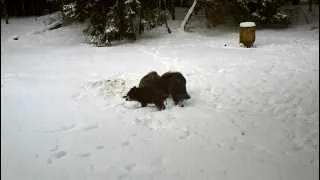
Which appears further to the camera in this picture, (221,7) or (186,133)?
(221,7)

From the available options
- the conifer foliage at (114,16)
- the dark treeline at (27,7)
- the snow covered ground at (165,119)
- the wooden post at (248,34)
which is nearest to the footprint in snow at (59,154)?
the snow covered ground at (165,119)

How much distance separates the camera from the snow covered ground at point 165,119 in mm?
4677

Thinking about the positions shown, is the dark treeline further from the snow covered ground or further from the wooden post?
the wooden post

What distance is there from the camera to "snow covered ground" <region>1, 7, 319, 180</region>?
468cm

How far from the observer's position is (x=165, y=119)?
6.05 m

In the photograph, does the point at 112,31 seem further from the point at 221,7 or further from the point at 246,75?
the point at 246,75

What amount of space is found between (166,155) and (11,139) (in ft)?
6.67

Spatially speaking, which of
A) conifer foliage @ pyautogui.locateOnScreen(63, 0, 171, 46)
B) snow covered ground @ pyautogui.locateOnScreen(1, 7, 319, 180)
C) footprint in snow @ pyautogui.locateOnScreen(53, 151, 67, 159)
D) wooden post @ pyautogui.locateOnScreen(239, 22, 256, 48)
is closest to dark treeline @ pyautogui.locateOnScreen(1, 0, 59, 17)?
conifer foliage @ pyautogui.locateOnScreen(63, 0, 171, 46)

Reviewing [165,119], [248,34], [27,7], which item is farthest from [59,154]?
[27,7]

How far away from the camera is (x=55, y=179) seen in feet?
14.6

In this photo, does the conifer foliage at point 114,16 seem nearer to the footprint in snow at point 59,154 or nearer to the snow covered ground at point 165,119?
the snow covered ground at point 165,119

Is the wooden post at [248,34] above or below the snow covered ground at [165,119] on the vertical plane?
above

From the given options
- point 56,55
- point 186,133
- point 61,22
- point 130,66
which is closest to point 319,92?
point 186,133

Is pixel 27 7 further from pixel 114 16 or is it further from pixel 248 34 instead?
pixel 248 34
